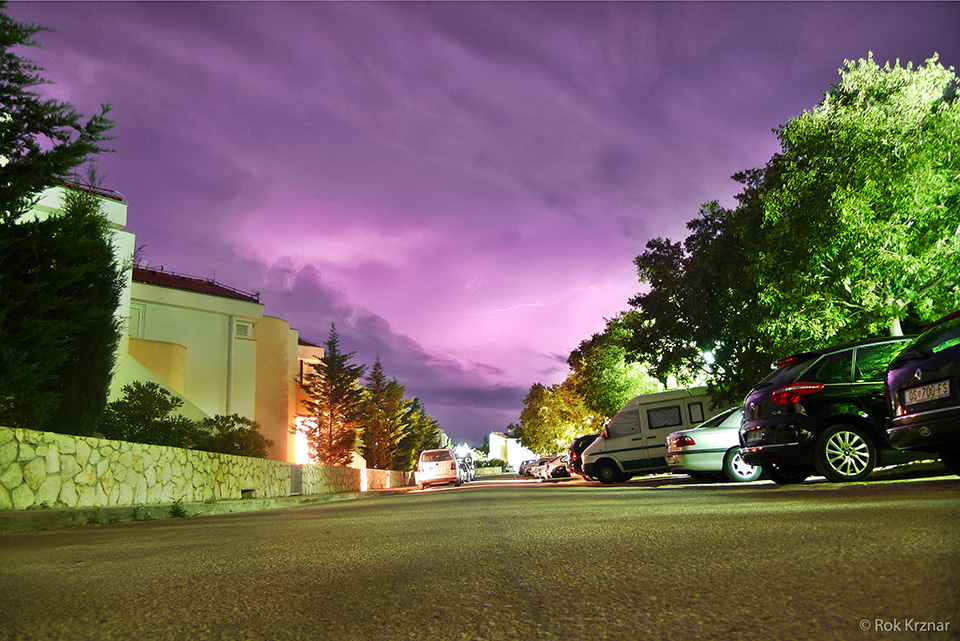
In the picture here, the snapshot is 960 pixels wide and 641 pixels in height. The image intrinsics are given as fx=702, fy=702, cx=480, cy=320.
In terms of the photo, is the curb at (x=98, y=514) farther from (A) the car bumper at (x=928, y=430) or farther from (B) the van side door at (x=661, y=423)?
(B) the van side door at (x=661, y=423)

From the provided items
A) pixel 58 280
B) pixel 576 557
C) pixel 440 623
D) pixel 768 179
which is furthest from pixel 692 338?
pixel 440 623

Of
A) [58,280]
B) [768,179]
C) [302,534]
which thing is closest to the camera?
[302,534]

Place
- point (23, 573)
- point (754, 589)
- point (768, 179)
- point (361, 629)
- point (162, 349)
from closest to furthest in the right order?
1. point (361, 629)
2. point (754, 589)
3. point (23, 573)
4. point (768, 179)
5. point (162, 349)

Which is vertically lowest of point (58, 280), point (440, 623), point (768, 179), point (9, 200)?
point (440, 623)

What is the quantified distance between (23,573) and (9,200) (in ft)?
25.2

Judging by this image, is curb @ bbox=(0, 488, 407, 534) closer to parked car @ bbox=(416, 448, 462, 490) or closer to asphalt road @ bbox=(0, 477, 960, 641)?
asphalt road @ bbox=(0, 477, 960, 641)

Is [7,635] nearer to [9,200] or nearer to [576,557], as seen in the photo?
[576,557]

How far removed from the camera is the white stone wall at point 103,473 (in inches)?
407

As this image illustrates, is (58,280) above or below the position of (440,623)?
above

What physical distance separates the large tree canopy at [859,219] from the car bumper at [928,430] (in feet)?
28.4

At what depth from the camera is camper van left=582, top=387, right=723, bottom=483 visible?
67.7 feet

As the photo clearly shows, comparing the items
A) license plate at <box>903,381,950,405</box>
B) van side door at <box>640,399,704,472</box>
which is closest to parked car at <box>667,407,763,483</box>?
van side door at <box>640,399,704,472</box>

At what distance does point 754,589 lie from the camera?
296 centimetres

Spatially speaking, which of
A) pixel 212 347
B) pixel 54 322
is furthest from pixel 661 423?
pixel 212 347
